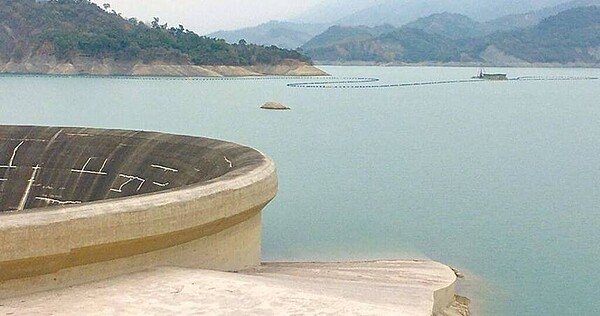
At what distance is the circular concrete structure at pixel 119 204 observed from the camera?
6.32 metres

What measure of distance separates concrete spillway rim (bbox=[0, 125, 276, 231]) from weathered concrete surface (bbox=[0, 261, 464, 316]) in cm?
66

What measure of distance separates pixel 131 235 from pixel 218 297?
107 centimetres

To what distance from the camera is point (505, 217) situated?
1705cm

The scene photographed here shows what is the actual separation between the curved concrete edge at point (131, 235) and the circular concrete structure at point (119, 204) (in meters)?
0.01

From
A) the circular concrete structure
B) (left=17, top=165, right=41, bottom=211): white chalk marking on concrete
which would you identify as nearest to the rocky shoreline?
→ the circular concrete structure

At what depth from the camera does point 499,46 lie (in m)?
169

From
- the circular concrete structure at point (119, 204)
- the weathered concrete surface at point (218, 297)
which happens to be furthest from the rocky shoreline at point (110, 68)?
the weathered concrete surface at point (218, 297)

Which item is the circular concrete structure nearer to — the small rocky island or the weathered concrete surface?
the weathered concrete surface

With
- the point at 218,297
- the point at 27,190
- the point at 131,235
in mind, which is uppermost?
the point at 131,235

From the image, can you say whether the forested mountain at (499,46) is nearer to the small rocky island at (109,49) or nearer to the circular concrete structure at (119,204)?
the small rocky island at (109,49)

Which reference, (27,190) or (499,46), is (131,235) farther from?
(499,46)

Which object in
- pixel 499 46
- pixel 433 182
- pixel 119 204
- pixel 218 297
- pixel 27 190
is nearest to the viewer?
pixel 218 297

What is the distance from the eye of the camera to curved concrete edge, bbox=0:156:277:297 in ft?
20.3

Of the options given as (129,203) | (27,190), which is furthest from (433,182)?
(129,203)
